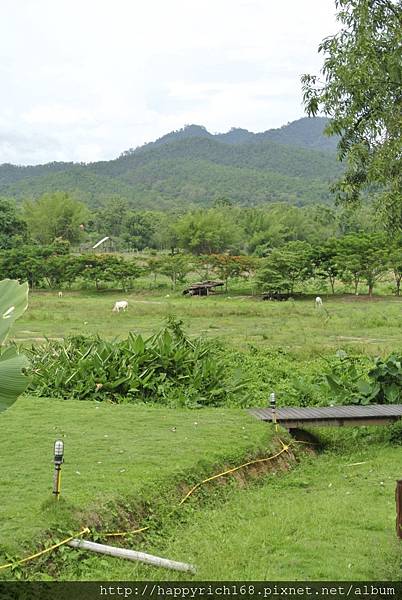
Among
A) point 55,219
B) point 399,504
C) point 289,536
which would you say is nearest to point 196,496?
point 289,536

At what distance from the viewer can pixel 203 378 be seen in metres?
10.7

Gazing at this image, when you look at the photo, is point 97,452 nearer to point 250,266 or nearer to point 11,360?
point 11,360

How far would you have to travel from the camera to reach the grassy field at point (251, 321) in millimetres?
18812

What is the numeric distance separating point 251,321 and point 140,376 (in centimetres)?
1373

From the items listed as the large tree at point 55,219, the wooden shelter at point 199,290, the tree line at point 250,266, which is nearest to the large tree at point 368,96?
the tree line at point 250,266

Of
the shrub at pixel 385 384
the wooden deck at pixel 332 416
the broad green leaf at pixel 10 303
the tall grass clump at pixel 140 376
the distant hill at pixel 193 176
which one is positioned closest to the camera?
the broad green leaf at pixel 10 303

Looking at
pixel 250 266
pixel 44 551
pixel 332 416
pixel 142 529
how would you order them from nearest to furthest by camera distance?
pixel 44 551 < pixel 142 529 < pixel 332 416 < pixel 250 266

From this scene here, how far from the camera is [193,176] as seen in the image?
128 meters

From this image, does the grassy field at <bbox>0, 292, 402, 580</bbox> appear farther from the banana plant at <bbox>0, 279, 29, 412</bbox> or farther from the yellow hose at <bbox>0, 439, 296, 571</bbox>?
the banana plant at <bbox>0, 279, 29, 412</bbox>

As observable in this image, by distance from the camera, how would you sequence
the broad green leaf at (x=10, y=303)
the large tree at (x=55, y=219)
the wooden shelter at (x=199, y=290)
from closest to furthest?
the broad green leaf at (x=10, y=303)
the wooden shelter at (x=199, y=290)
the large tree at (x=55, y=219)

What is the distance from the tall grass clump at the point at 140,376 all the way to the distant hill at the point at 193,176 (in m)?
87.6

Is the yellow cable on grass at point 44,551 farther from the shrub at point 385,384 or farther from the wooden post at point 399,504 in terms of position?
the shrub at point 385,384

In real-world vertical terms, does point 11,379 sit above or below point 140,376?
above

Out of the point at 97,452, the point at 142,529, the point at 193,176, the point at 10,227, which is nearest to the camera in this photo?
the point at 142,529
